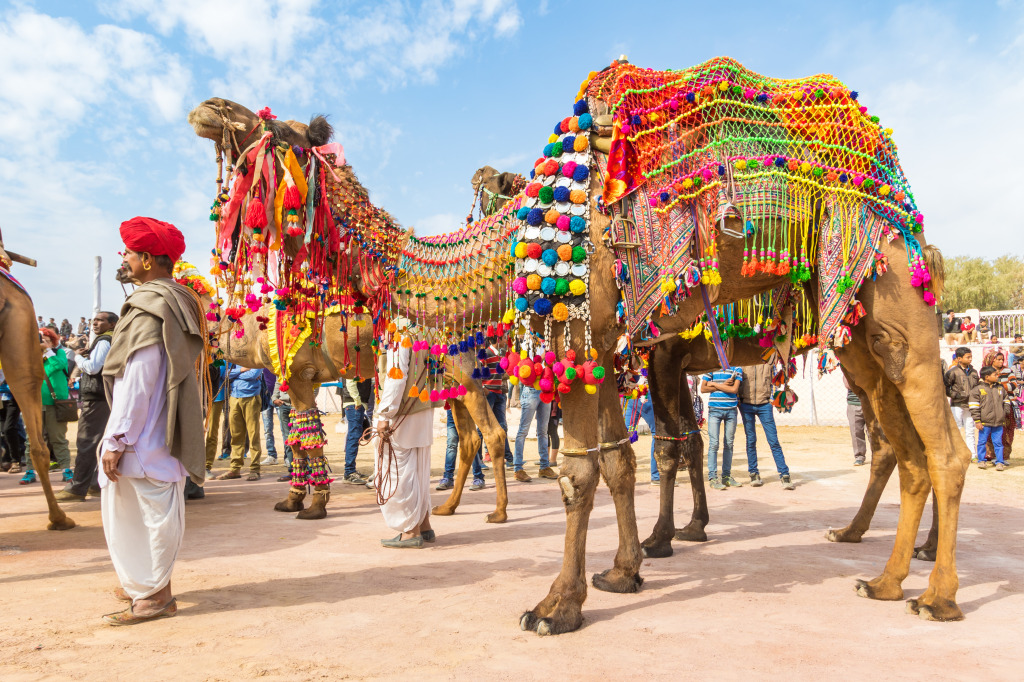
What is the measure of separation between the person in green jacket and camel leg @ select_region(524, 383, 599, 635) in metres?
9.00

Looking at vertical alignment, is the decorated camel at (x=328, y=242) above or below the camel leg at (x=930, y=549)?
above

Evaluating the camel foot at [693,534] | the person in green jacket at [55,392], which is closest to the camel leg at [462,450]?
the camel foot at [693,534]

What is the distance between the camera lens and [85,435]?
749cm

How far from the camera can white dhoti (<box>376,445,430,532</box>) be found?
560 centimetres

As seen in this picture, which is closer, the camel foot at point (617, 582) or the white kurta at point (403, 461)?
the camel foot at point (617, 582)

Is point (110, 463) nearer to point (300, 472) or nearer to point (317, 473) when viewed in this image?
point (317, 473)

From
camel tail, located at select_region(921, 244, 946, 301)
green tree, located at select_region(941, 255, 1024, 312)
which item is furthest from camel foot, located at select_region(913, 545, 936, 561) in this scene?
green tree, located at select_region(941, 255, 1024, 312)

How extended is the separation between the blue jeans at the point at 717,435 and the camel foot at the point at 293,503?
17.4ft

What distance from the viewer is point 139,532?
12.4ft

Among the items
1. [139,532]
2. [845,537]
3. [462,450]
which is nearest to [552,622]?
[139,532]

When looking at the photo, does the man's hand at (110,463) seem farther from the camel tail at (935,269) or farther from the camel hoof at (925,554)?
the camel hoof at (925,554)

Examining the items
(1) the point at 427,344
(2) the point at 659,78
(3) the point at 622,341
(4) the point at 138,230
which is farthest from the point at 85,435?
(2) the point at 659,78

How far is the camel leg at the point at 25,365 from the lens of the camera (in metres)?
5.95

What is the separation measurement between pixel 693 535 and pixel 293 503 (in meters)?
4.10
